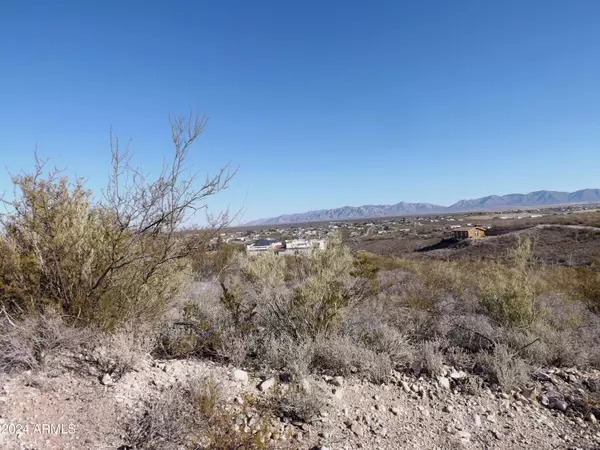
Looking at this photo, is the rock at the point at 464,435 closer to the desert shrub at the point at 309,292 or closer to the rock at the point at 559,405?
the rock at the point at 559,405

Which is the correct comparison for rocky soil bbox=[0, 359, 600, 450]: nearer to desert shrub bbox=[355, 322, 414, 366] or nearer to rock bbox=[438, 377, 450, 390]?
rock bbox=[438, 377, 450, 390]

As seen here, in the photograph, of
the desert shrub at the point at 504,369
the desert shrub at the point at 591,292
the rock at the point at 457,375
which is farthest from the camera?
the desert shrub at the point at 591,292

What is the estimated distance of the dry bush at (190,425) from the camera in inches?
114

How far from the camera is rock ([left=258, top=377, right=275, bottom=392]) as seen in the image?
4.00 metres

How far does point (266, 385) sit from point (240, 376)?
356mm

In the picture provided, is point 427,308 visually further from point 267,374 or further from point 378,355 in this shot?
point 267,374

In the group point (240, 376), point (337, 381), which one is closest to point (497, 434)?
point (337, 381)

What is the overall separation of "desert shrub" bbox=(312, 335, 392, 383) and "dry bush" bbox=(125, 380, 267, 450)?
1.56 metres

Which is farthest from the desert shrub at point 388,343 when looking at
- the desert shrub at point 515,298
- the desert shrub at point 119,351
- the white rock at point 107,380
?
the white rock at point 107,380

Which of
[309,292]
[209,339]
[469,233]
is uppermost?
[309,292]

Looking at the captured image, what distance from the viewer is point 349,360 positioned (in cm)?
445

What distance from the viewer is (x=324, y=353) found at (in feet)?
15.5

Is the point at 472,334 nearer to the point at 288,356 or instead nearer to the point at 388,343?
the point at 388,343

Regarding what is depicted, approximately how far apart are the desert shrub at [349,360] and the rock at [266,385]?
0.69 m
